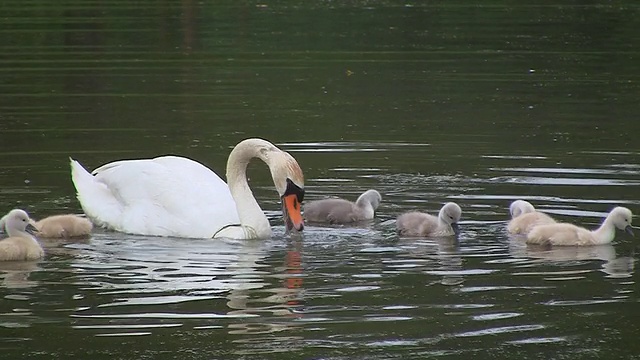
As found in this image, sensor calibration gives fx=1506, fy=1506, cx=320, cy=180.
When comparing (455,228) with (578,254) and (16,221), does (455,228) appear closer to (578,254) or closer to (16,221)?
(578,254)

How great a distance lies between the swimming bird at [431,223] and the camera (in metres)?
12.2

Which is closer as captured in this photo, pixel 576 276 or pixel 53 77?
pixel 576 276

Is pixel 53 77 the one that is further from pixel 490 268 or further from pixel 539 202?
pixel 490 268

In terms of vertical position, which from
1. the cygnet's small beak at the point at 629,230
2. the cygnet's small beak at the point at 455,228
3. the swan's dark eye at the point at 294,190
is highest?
the swan's dark eye at the point at 294,190

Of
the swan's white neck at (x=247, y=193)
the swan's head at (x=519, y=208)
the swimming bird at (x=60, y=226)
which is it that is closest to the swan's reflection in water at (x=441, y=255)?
the swan's head at (x=519, y=208)

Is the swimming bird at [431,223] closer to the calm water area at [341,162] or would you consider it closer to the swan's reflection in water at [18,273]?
the calm water area at [341,162]

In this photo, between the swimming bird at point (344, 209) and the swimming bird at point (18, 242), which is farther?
the swimming bird at point (344, 209)

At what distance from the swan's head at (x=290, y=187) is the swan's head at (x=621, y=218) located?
96.4 inches

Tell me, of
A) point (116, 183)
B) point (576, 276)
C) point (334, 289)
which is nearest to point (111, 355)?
point (334, 289)

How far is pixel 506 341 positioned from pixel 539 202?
483cm

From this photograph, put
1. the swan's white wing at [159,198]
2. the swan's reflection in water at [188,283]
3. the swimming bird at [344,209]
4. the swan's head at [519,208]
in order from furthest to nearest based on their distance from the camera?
the swimming bird at [344,209]
the swan's head at [519,208]
the swan's white wing at [159,198]
the swan's reflection in water at [188,283]

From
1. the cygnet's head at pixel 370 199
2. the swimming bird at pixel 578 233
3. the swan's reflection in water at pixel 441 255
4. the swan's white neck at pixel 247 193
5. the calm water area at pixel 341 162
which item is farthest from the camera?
the cygnet's head at pixel 370 199

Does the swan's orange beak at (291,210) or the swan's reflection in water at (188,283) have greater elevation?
the swan's orange beak at (291,210)

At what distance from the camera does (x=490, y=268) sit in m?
10.9
